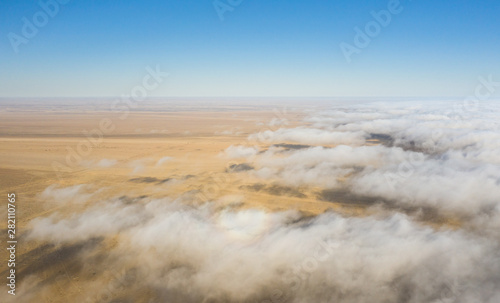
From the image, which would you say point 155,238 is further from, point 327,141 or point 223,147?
point 327,141

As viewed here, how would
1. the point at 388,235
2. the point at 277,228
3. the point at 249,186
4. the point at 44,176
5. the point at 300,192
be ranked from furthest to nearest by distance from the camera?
the point at 44,176
the point at 249,186
the point at 300,192
the point at 277,228
the point at 388,235

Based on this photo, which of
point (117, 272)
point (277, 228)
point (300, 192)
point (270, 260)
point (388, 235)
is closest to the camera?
point (117, 272)

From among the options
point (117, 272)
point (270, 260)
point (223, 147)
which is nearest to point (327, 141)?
point (223, 147)

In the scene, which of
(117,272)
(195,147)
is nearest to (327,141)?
(195,147)

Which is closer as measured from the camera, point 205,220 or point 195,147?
point 205,220

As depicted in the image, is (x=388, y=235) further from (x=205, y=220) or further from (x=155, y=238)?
(x=155, y=238)

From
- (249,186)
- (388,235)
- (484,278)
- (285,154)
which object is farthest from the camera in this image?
(285,154)

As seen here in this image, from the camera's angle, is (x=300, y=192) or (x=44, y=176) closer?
(x=300, y=192)

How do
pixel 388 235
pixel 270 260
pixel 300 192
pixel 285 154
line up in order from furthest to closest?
pixel 285 154
pixel 300 192
pixel 388 235
pixel 270 260

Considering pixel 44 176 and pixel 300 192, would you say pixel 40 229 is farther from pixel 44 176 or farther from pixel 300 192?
pixel 300 192
